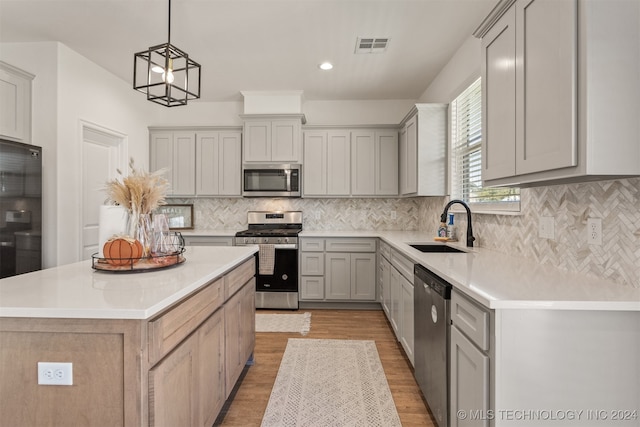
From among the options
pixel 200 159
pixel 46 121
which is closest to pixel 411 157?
pixel 200 159

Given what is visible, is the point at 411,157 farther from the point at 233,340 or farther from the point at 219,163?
the point at 233,340

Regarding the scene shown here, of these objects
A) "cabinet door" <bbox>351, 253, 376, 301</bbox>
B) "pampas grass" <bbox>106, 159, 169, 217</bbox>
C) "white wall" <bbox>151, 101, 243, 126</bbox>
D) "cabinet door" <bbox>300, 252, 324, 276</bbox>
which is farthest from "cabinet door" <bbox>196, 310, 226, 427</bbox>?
"white wall" <bbox>151, 101, 243, 126</bbox>

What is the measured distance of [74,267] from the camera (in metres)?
1.73

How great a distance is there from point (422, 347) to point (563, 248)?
3.14 ft

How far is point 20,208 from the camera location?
256 cm

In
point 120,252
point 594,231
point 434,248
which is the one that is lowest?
point 434,248

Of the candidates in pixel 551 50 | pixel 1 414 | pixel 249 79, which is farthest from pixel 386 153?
pixel 1 414

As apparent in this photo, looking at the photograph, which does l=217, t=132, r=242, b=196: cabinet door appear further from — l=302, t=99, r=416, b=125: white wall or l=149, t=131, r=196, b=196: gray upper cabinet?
l=302, t=99, r=416, b=125: white wall

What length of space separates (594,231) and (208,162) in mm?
4012

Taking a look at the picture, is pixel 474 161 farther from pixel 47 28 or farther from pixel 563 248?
pixel 47 28

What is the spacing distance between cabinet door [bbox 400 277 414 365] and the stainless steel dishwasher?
0.60 ft

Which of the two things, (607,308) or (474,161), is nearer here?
(607,308)

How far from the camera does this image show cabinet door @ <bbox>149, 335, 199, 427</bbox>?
112cm

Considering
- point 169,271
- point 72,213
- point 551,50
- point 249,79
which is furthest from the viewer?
point 249,79
